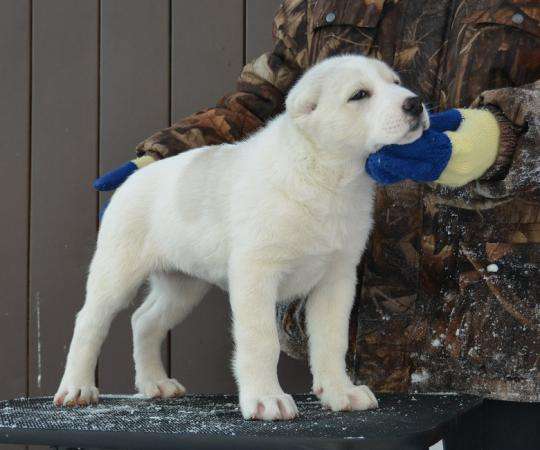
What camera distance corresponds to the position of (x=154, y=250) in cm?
224

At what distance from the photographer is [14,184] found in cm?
344

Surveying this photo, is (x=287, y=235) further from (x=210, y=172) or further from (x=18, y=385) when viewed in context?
(x=18, y=385)

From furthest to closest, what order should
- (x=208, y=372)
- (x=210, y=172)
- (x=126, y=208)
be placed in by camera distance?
(x=208, y=372), (x=126, y=208), (x=210, y=172)

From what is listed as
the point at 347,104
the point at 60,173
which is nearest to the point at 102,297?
the point at 347,104

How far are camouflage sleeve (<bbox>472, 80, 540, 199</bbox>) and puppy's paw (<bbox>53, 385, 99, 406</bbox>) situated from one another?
3.64 feet

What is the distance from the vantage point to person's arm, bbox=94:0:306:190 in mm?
2551

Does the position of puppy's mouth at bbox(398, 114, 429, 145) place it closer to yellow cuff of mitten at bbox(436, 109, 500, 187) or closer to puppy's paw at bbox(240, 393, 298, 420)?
yellow cuff of mitten at bbox(436, 109, 500, 187)

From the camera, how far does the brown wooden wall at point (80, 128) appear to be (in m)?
3.21

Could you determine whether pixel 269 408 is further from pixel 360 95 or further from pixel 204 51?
pixel 204 51

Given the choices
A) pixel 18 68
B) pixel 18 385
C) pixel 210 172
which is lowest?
pixel 18 385

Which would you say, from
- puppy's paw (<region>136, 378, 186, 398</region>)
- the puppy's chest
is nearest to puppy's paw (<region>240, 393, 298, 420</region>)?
the puppy's chest

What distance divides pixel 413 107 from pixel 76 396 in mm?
1104

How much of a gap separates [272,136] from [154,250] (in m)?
0.47

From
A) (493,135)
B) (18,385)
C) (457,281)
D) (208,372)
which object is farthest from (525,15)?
(18,385)
